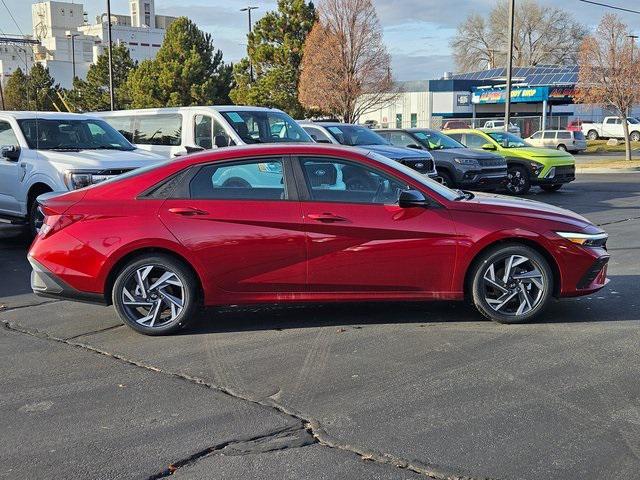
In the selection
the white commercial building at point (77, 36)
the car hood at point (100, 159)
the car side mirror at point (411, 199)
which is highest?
the white commercial building at point (77, 36)

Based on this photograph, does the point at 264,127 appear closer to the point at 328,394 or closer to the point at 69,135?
the point at 69,135

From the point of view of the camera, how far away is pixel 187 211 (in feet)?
19.6

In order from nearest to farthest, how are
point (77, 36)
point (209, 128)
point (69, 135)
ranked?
point (69, 135), point (209, 128), point (77, 36)

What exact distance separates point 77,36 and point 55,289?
11755 cm

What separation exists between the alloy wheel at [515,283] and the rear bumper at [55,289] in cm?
327

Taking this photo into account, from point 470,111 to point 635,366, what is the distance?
190 ft

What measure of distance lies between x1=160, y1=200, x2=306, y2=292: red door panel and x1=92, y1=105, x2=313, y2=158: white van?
6.63 meters

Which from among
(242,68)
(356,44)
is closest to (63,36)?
(242,68)

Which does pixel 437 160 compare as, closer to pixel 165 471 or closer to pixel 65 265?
pixel 65 265

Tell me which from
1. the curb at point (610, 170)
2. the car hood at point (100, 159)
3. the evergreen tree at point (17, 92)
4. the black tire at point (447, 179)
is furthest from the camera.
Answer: the evergreen tree at point (17, 92)

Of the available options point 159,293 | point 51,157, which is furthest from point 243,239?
point 51,157

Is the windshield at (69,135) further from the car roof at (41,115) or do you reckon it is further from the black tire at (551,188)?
the black tire at (551,188)

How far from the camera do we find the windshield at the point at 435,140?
1778 cm

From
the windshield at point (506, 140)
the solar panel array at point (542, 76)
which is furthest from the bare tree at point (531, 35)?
the windshield at point (506, 140)
